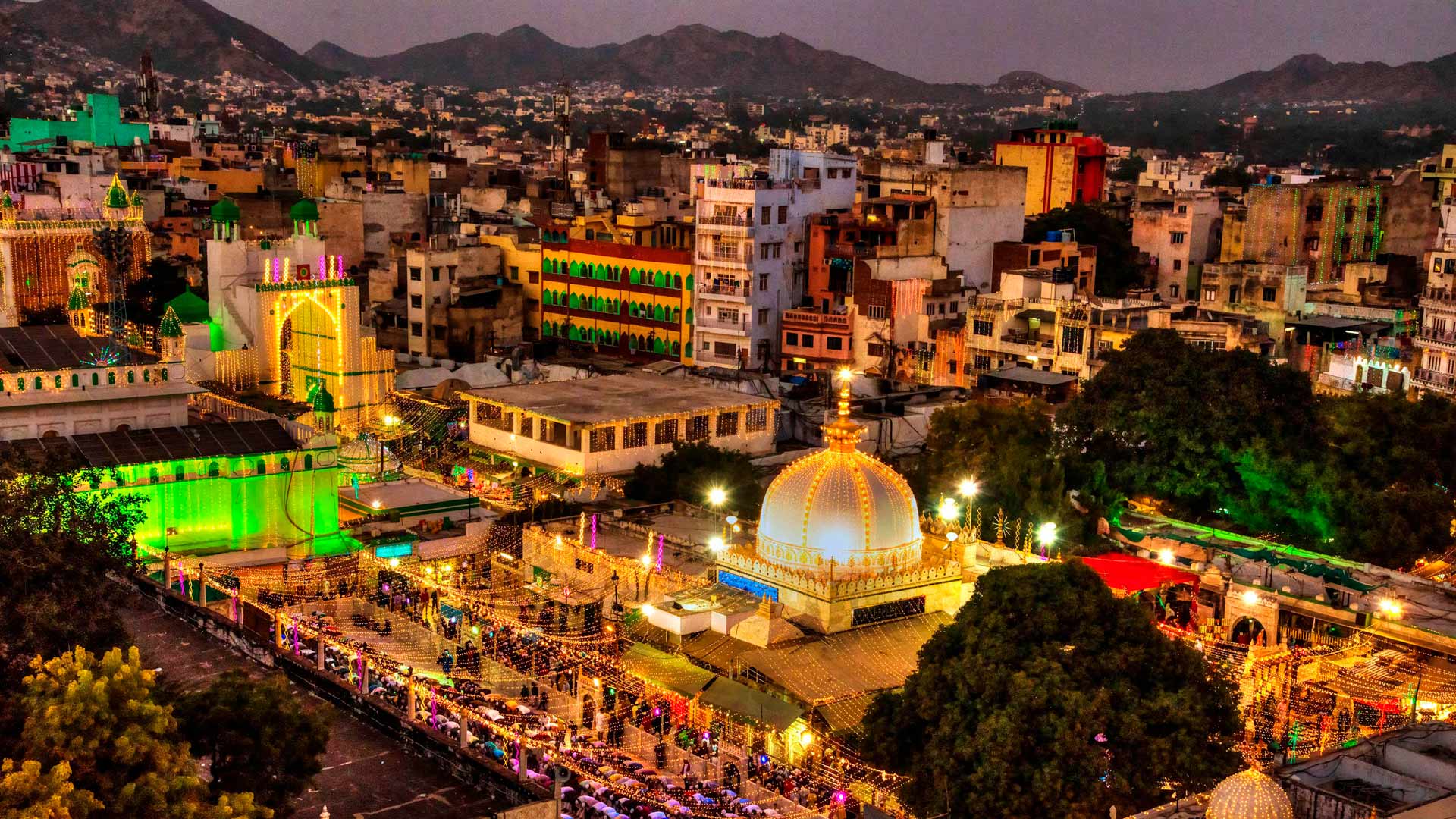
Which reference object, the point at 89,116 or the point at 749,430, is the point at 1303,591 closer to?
the point at 749,430

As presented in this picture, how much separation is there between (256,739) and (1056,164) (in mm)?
62169

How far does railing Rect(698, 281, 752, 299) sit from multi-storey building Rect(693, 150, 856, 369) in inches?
0.9

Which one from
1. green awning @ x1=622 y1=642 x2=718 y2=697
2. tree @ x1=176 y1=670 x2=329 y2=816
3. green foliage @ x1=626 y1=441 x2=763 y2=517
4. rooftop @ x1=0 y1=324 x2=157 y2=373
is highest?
rooftop @ x1=0 y1=324 x2=157 y2=373

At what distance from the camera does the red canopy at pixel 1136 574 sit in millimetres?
25375

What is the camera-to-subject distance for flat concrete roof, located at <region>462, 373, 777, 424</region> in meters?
35.4

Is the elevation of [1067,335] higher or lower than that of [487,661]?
higher

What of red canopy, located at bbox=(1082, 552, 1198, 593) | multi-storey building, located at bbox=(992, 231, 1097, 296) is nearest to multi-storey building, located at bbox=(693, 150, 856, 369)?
multi-storey building, located at bbox=(992, 231, 1097, 296)

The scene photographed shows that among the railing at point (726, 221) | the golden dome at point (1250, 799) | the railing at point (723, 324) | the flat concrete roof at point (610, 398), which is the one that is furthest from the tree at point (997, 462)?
the railing at point (726, 221)

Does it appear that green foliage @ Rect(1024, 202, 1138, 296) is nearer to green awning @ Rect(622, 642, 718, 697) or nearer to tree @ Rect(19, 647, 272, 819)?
green awning @ Rect(622, 642, 718, 697)

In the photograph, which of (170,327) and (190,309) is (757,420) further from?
(190,309)

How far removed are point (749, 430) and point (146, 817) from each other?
25.6 m

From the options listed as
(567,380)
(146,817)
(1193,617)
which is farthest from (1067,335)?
(146,817)

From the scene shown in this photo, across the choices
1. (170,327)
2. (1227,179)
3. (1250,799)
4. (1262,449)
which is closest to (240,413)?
(170,327)

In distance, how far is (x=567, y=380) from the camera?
40156 millimetres
